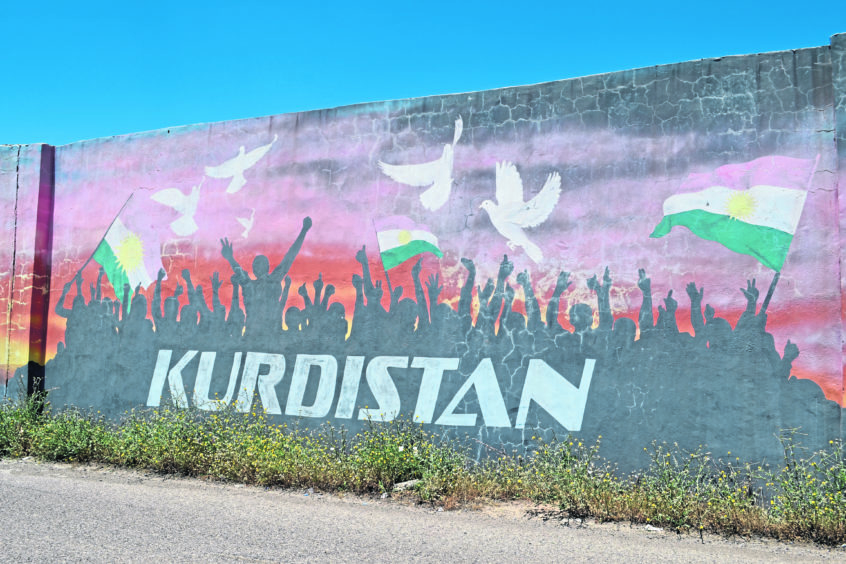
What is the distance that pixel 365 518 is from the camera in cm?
658

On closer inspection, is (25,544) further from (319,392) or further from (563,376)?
(563,376)

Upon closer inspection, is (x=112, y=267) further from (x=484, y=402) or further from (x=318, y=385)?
(x=484, y=402)

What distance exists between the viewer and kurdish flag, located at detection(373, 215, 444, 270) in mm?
8578

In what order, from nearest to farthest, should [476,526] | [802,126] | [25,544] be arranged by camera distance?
1. [25,544]
2. [476,526]
3. [802,126]

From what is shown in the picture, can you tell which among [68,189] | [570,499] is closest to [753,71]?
[570,499]

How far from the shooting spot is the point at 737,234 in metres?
7.14

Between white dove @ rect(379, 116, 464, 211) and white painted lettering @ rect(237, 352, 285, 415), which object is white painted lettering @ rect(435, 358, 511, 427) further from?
white painted lettering @ rect(237, 352, 285, 415)

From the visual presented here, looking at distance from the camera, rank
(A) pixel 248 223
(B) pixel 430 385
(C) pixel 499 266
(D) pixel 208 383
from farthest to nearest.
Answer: (A) pixel 248 223
(D) pixel 208 383
(B) pixel 430 385
(C) pixel 499 266

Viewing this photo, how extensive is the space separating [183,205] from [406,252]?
3.49m

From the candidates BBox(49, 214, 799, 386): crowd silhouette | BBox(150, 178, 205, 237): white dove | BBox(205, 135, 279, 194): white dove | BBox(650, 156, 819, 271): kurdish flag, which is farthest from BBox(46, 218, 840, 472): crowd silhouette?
BBox(205, 135, 279, 194): white dove

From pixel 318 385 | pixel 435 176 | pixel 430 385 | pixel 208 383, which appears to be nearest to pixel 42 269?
pixel 208 383

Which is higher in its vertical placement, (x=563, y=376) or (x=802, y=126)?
(x=802, y=126)

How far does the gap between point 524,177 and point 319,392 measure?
3358mm

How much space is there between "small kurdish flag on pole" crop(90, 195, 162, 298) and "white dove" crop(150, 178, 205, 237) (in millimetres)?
410
